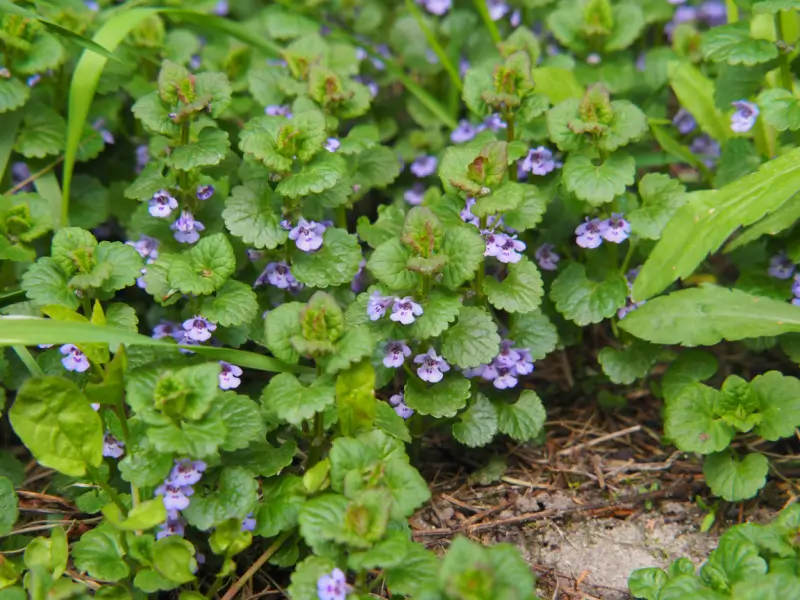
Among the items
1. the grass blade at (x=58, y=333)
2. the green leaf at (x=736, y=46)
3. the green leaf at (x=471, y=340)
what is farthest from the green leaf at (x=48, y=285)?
the green leaf at (x=736, y=46)

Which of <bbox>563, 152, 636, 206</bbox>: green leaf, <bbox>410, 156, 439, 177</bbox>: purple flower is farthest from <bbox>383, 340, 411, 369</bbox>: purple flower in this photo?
<bbox>410, 156, 439, 177</bbox>: purple flower

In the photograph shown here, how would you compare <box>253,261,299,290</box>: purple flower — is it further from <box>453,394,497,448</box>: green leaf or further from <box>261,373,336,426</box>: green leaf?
<box>453,394,497,448</box>: green leaf

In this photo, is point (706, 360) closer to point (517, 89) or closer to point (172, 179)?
point (517, 89)

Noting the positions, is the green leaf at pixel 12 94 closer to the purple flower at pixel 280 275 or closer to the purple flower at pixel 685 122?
the purple flower at pixel 280 275

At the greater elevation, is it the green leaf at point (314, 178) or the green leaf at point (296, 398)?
the green leaf at point (314, 178)

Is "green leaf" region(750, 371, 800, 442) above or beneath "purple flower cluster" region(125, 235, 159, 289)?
beneath

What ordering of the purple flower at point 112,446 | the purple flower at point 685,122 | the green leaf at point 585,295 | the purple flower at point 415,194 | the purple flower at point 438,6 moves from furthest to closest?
the purple flower at point 438,6, the purple flower at point 685,122, the purple flower at point 415,194, the green leaf at point 585,295, the purple flower at point 112,446

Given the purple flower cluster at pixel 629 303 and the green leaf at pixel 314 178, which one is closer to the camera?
the green leaf at pixel 314 178
